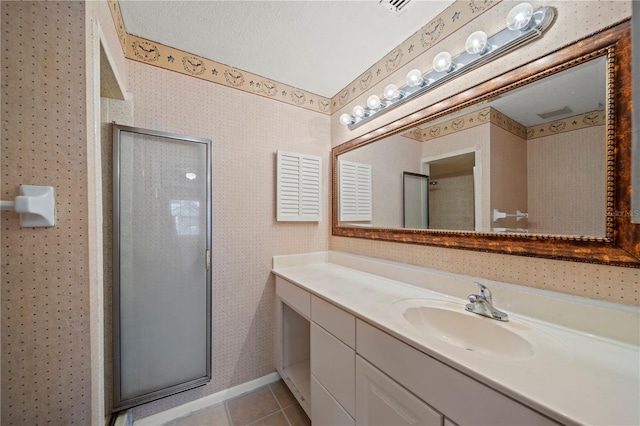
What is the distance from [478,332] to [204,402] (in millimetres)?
1704

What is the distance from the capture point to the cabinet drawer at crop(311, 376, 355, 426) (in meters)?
1.03

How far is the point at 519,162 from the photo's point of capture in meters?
0.98

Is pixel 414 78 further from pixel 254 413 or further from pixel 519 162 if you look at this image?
pixel 254 413

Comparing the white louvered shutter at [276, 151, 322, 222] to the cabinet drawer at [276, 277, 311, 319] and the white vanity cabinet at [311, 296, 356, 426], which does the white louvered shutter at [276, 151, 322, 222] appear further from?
the white vanity cabinet at [311, 296, 356, 426]

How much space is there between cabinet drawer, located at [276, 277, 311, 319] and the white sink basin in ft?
1.68

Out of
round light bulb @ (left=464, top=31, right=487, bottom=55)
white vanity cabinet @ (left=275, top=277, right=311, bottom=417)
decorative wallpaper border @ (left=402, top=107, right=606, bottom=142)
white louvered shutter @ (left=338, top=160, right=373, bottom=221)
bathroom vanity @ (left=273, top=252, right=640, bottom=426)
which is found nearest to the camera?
bathroom vanity @ (left=273, top=252, right=640, bottom=426)

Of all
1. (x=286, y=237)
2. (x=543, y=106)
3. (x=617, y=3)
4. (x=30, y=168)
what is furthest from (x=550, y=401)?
(x=286, y=237)

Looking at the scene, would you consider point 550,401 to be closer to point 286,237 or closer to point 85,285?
point 85,285

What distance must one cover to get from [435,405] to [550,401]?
291mm

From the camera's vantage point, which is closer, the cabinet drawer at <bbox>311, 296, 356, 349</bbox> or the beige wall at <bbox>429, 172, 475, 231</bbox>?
the cabinet drawer at <bbox>311, 296, 356, 349</bbox>

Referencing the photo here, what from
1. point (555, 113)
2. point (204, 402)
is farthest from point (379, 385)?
point (204, 402)

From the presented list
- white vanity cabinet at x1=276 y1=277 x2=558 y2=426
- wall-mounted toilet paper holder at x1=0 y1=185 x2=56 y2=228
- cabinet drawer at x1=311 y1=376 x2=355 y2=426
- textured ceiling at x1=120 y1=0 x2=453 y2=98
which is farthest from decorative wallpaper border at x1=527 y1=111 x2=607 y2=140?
wall-mounted toilet paper holder at x1=0 y1=185 x2=56 y2=228

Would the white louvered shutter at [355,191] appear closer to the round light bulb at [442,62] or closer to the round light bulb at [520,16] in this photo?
the round light bulb at [442,62]

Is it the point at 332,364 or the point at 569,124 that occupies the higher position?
the point at 569,124
